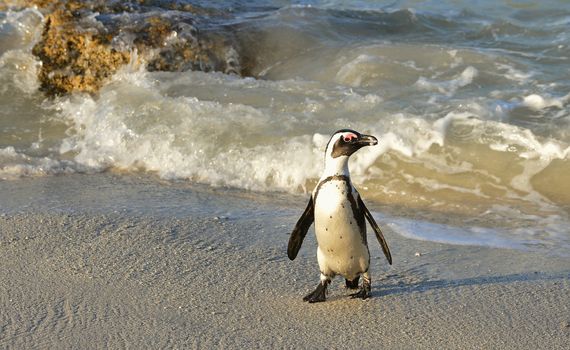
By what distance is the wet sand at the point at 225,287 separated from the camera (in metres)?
Result: 3.60

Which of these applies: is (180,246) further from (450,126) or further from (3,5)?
(3,5)

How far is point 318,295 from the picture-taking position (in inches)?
156

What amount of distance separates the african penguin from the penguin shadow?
0.17 m

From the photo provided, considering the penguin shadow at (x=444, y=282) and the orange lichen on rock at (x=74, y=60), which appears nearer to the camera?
the penguin shadow at (x=444, y=282)

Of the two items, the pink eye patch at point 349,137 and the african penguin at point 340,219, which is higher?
the pink eye patch at point 349,137

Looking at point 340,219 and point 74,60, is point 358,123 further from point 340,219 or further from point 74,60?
point 340,219

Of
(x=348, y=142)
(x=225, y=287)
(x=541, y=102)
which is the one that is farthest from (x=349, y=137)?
(x=541, y=102)

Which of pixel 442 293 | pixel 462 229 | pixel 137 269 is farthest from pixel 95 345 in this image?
pixel 462 229

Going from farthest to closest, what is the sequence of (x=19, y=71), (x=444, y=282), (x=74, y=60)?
(x=19, y=71), (x=74, y=60), (x=444, y=282)

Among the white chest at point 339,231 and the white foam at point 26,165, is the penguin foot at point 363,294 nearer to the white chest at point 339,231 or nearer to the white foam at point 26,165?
the white chest at point 339,231

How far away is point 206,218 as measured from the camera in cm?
518

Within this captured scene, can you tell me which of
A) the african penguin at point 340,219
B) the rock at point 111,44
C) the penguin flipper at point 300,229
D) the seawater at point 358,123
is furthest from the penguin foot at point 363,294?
the rock at point 111,44

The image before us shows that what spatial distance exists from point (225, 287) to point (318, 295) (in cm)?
44

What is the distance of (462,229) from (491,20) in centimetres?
551
